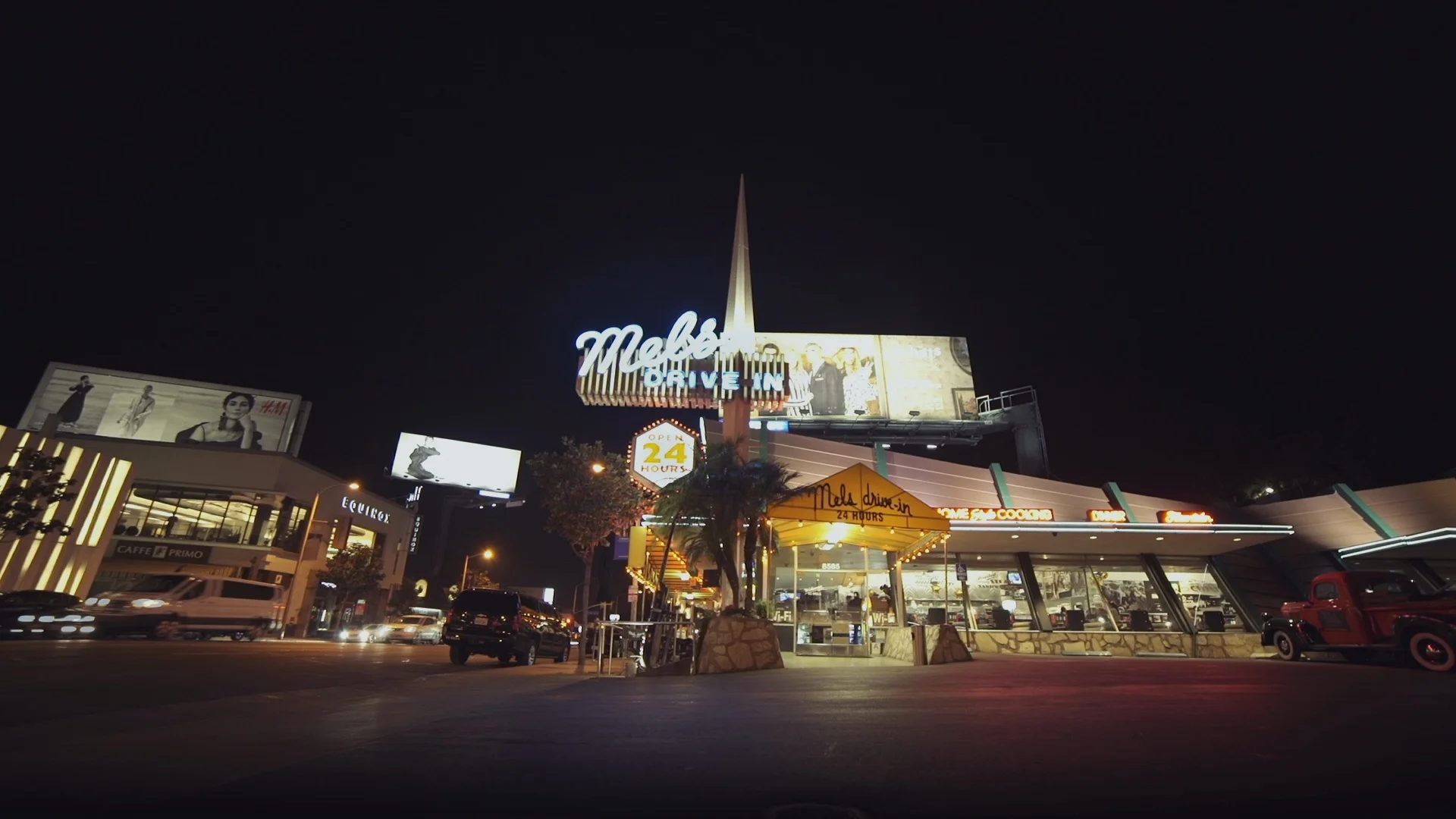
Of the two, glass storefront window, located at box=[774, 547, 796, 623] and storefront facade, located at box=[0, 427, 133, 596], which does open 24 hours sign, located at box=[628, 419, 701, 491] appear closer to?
glass storefront window, located at box=[774, 547, 796, 623]

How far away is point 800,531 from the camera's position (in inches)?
617

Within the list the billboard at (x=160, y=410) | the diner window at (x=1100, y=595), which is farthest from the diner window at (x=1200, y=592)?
the billboard at (x=160, y=410)

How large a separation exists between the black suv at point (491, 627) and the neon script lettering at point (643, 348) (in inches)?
314

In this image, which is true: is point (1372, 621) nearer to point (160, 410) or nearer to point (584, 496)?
point (584, 496)

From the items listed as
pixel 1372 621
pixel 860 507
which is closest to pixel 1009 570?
pixel 1372 621

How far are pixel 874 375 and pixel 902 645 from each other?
57.8 ft

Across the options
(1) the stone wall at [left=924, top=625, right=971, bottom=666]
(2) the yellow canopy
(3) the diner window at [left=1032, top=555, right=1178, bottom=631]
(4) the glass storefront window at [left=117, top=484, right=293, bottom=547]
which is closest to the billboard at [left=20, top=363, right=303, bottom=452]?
(4) the glass storefront window at [left=117, top=484, right=293, bottom=547]

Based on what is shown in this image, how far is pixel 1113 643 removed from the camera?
19.0 metres

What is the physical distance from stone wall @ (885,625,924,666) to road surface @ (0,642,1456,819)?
521cm

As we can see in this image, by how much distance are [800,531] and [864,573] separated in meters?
4.10

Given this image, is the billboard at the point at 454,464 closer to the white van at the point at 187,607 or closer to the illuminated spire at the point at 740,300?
the white van at the point at 187,607

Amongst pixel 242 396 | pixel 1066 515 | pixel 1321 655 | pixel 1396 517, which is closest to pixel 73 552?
pixel 242 396

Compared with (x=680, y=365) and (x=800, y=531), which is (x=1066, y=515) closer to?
(x=800, y=531)

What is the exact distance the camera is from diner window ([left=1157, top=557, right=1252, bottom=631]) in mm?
20672
